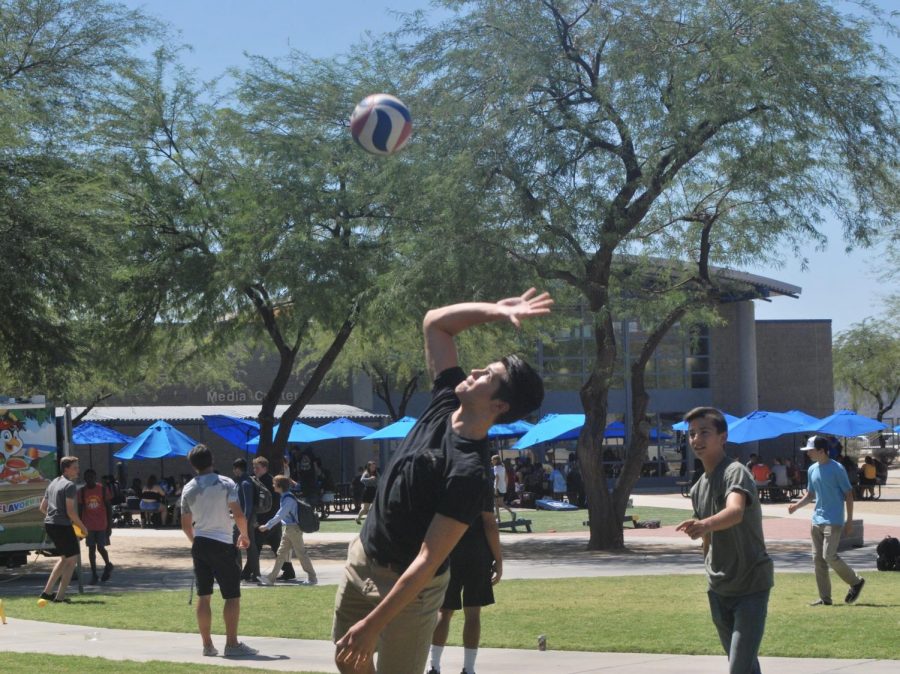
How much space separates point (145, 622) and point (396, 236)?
10.2m

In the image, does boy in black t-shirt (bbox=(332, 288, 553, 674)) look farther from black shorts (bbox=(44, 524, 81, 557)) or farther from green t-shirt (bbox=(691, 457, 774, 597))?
black shorts (bbox=(44, 524, 81, 557))

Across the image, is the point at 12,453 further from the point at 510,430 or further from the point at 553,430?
the point at 510,430

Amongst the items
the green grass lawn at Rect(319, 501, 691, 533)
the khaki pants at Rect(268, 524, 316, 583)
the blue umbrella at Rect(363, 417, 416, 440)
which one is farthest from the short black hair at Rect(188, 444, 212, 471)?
the blue umbrella at Rect(363, 417, 416, 440)

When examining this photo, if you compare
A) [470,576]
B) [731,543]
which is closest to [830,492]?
[470,576]

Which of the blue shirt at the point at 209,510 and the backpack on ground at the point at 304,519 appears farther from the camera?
the backpack on ground at the point at 304,519

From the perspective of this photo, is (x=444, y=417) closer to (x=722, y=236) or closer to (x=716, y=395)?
(x=722, y=236)

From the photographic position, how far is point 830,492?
12906 millimetres

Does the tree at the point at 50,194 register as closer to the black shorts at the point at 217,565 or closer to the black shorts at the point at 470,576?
the black shorts at the point at 217,565

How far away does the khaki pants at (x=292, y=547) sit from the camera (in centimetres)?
1691

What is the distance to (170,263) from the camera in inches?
926

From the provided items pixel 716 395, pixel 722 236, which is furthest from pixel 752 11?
pixel 716 395

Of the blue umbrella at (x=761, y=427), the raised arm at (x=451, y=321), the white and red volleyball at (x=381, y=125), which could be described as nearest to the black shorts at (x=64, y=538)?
the white and red volleyball at (x=381, y=125)

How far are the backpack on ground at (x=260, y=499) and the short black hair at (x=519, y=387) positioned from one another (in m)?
12.9

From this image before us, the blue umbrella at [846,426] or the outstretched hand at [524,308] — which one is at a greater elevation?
the outstretched hand at [524,308]
